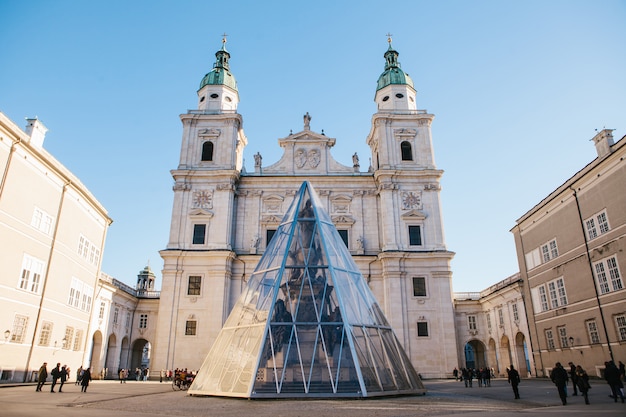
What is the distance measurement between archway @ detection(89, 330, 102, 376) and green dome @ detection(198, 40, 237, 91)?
24.3 m

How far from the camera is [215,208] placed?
36812mm

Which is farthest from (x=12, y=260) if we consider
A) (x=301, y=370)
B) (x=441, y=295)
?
(x=441, y=295)

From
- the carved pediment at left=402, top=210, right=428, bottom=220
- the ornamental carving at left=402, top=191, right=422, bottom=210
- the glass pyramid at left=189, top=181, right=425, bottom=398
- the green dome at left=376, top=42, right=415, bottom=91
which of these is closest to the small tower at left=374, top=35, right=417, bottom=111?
the green dome at left=376, top=42, right=415, bottom=91

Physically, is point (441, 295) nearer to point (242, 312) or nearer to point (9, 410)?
point (242, 312)

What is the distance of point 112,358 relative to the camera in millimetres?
38344

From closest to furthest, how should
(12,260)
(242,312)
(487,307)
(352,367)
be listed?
(352,367) → (242,312) → (12,260) → (487,307)

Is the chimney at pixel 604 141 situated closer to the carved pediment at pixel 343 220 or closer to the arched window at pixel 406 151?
the arched window at pixel 406 151

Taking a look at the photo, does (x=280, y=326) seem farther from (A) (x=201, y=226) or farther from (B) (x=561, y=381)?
(A) (x=201, y=226)

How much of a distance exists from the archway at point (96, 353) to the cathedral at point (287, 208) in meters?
4.30

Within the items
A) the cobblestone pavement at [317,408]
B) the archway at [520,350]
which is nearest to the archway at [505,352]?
the archway at [520,350]

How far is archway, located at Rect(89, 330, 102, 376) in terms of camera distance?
35781 mm

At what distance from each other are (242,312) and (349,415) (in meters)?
8.20

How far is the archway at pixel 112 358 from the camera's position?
38062 mm

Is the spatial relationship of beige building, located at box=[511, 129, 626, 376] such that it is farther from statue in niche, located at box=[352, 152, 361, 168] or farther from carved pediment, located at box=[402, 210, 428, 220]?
statue in niche, located at box=[352, 152, 361, 168]
